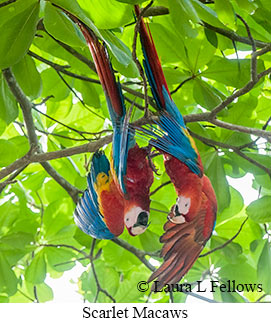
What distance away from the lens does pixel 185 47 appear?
3.34ft

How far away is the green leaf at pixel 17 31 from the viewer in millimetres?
727

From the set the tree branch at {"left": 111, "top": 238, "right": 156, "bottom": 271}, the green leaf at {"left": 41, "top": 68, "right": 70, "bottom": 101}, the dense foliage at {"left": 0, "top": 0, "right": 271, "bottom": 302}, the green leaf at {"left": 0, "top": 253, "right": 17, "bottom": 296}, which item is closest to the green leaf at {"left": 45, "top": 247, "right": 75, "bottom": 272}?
the dense foliage at {"left": 0, "top": 0, "right": 271, "bottom": 302}

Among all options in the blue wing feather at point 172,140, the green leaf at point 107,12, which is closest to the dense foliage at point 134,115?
the green leaf at point 107,12

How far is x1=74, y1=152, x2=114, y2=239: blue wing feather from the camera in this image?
0.72 meters

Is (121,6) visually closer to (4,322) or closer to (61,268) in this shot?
(4,322)

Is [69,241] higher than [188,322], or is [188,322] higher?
[69,241]

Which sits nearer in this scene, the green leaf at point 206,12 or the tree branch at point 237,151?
the green leaf at point 206,12

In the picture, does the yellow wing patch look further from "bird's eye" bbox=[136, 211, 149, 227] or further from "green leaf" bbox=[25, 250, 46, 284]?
"green leaf" bbox=[25, 250, 46, 284]

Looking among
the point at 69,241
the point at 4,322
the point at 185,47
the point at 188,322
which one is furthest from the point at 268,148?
the point at 69,241

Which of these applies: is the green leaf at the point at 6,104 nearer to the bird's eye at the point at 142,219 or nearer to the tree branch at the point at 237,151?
the tree branch at the point at 237,151

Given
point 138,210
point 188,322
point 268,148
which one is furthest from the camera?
point 268,148

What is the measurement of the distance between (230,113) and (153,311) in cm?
47

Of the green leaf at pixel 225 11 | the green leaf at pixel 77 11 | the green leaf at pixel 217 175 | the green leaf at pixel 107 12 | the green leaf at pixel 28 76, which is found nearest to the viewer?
the green leaf at pixel 77 11

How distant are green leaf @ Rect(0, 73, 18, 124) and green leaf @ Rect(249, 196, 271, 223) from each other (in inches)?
22.5
